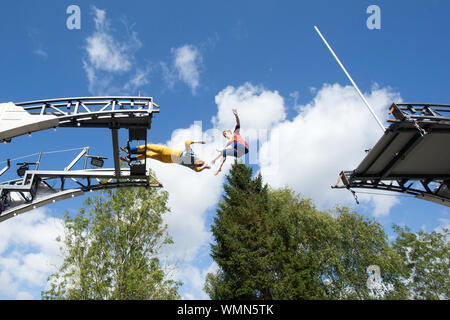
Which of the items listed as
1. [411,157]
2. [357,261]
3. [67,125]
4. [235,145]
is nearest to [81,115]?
[67,125]

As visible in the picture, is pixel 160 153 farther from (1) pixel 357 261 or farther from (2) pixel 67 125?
(1) pixel 357 261

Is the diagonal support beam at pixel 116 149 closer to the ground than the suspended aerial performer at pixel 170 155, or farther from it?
farther from it

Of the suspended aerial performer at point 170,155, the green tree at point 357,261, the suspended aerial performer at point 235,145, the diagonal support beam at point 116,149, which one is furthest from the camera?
the green tree at point 357,261

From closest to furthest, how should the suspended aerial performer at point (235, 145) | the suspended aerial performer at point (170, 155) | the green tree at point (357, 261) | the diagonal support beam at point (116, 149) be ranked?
the suspended aerial performer at point (235, 145), the suspended aerial performer at point (170, 155), the diagonal support beam at point (116, 149), the green tree at point (357, 261)

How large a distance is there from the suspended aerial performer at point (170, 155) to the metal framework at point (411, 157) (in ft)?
19.9

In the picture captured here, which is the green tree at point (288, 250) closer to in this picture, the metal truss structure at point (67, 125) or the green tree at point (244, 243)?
the green tree at point (244, 243)

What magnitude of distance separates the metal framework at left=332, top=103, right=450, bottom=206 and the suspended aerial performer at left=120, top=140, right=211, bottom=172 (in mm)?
6067

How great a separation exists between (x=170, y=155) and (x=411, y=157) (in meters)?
8.70

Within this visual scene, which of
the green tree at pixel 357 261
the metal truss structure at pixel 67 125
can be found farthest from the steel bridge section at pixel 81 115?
the green tree at pixel 357 261

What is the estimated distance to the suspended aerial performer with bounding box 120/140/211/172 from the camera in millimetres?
8633

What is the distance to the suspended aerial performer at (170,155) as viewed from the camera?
28.3 feet

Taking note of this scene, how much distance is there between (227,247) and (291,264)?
4.04m

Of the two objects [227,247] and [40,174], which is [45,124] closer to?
[40,174]
